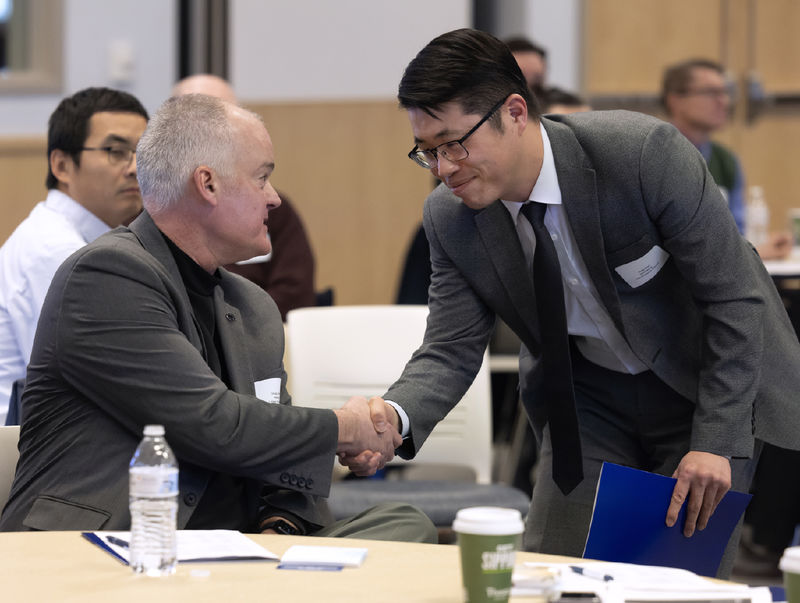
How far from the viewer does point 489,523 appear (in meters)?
1.27

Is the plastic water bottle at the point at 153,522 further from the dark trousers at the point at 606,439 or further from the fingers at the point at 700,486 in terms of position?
the dark trousers at the point at 606,439

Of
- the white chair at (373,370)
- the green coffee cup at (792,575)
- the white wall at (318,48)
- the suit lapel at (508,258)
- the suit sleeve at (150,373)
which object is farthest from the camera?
the white wall at (318,48)

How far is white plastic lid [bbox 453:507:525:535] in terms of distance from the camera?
1265 millimetres

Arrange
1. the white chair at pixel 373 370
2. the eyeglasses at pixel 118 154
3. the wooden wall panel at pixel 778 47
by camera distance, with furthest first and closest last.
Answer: the wooden wall panel at pixel 778 47 → the white chair at pixel 373 370 → the eyeglasses at pixel 118 154

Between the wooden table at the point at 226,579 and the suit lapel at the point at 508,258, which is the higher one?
the suit lapel at the point at 508,258

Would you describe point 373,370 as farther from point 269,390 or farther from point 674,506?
point 674,506

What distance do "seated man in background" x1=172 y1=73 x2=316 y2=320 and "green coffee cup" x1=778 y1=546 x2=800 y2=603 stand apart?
3293 mm

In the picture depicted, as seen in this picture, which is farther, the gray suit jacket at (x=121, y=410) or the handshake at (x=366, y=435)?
the handshake at (x=366, y=435)

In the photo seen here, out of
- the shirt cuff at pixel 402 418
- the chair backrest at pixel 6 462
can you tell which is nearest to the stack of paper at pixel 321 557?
the chair backrest at pixel 6 462

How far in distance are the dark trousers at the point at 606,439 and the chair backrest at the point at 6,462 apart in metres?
1.04

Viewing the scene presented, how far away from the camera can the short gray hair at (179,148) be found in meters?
2.20

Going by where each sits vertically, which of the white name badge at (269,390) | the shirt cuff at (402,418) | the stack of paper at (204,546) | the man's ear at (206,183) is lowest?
the shirt cuff at (402,418)

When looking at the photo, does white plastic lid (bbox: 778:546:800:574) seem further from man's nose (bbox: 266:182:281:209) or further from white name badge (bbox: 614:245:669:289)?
man's nose (bbox: 266:182:281:209)

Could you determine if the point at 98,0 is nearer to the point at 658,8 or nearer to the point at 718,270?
the point at 658,8
